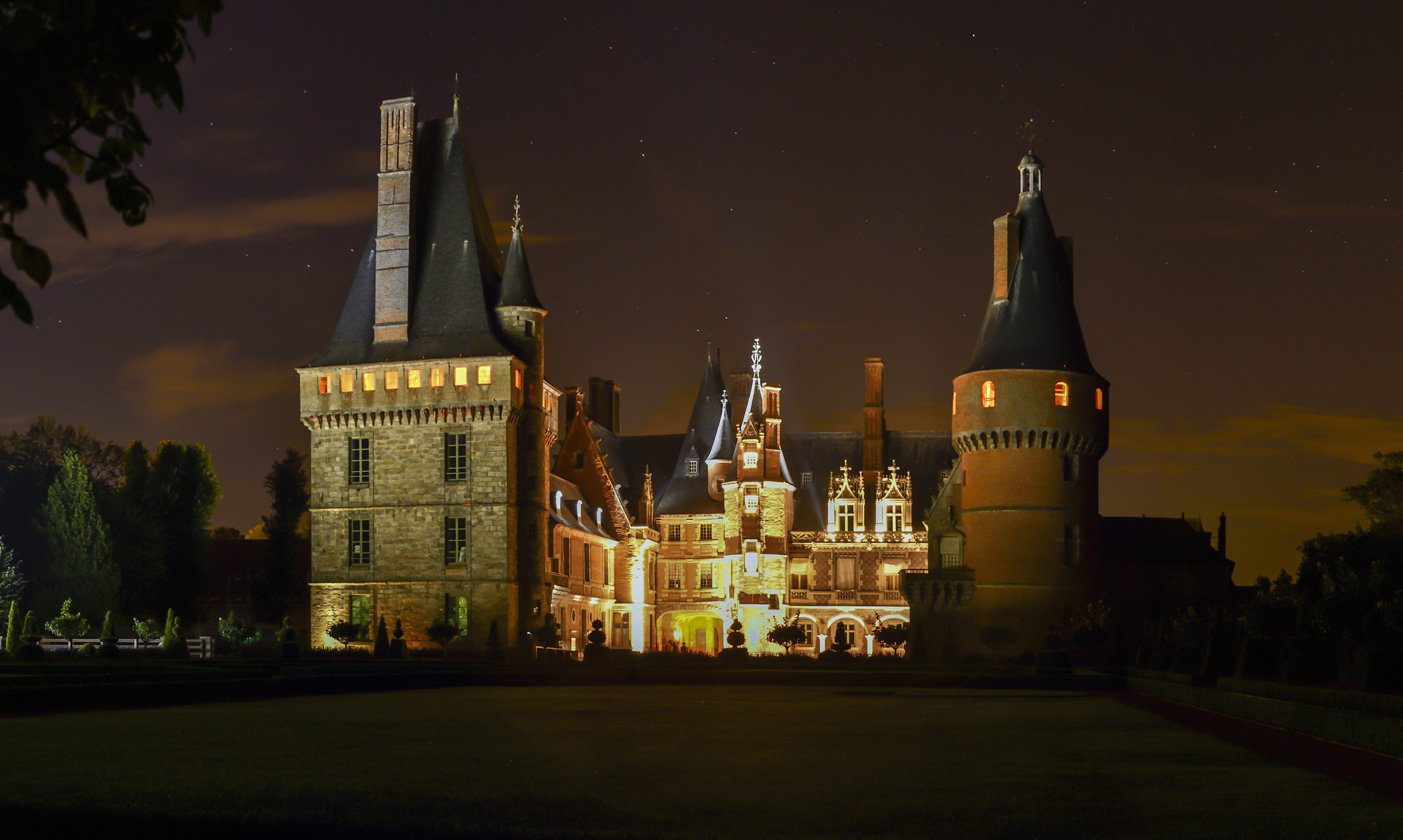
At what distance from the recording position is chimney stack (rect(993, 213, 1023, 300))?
68.2 m

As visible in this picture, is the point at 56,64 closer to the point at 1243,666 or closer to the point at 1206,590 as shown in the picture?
the point at 1243,666

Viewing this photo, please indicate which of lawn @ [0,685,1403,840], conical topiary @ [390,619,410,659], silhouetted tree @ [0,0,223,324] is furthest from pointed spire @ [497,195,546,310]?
silhouetted tree @ [0,0,223,324]

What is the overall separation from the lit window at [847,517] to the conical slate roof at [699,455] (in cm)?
701

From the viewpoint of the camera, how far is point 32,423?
89875 millimetres

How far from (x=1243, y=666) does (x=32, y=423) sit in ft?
262

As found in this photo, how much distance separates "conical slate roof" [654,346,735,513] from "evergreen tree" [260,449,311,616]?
870 inches

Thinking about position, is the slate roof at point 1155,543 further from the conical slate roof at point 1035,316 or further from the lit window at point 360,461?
the lit window at point 360,461

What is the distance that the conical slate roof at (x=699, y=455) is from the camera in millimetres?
87812

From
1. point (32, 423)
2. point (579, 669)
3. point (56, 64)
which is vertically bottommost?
point (579, 669)

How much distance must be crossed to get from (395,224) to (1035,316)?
1178 inches

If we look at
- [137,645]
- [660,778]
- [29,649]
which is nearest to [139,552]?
[137,645]

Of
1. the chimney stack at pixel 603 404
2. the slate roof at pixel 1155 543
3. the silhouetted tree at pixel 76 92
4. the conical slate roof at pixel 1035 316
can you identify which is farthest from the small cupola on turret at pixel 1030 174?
the silhouetted tree at pixel 76 92

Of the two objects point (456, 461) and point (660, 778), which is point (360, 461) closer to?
point (456, 461)

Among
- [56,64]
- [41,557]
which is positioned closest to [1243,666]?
[56,64]
